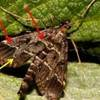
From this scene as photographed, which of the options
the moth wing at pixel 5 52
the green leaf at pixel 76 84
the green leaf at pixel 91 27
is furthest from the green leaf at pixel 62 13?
the green leaf at pixel 76 84

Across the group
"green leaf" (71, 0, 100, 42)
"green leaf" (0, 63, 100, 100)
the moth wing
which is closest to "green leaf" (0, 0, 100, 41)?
"green leaf" (71, 0, 100, 42)

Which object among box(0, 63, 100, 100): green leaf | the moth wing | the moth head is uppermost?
the moth head

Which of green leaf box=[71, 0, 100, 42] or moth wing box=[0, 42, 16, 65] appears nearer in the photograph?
green leaf box=[71, 0, 100, 42]

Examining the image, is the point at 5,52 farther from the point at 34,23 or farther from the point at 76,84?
the point at 76,84

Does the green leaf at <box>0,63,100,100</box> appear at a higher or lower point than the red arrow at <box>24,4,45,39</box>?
lower

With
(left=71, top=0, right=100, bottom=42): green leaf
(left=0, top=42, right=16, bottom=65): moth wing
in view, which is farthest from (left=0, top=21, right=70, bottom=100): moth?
(left=71, top=0, right=100, bottom=42): green leaf

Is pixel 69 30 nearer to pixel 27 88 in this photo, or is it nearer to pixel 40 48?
pixel 40 48

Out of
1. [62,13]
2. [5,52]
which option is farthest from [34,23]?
[5,52]

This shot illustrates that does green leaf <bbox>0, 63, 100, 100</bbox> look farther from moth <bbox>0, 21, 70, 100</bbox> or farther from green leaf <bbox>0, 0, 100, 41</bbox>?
green leaf <bbox>0, 0, 100, 41</bbox>
